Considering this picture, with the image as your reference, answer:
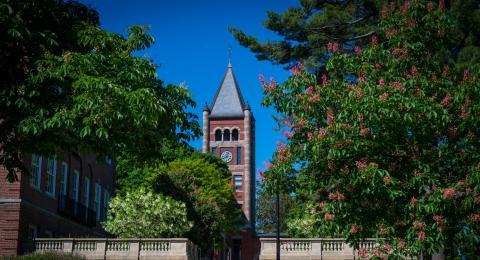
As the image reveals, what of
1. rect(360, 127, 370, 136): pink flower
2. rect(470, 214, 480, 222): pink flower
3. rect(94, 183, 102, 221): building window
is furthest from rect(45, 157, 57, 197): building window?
rect(470, 214, 480, 222): pink flower

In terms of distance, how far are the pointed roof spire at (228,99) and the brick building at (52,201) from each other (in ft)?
161

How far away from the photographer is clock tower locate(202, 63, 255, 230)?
291ft

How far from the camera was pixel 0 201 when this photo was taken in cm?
2812

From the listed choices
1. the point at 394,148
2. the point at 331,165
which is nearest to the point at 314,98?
the point at 331,165

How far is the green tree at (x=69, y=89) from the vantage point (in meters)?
11.6

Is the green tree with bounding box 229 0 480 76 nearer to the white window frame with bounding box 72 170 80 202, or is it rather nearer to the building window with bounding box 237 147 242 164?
the white window frame with bounding box 72 170 80 202

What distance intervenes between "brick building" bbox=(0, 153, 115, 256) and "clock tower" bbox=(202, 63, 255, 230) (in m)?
43.6

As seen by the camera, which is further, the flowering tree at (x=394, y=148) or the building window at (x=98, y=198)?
the building window at (x=98, y=198)

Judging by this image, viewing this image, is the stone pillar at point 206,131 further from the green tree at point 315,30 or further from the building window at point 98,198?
the green tree at point 315,30

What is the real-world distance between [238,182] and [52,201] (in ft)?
188

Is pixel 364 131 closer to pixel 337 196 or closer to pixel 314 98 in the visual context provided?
pixel 337 196

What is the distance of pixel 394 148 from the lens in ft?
40.5

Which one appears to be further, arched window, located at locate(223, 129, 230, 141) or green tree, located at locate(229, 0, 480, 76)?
arched window, located at locate(223, 129, 230, 141)

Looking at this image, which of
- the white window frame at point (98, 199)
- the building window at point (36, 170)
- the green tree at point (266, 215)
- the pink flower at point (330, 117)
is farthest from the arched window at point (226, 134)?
the pink flower at point (330, 117)
